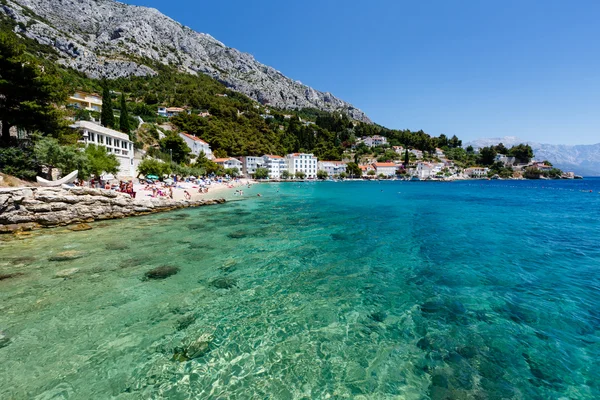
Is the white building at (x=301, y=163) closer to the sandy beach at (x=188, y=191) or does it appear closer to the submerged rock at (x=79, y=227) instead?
the sandy beach at (x=188, y=191)

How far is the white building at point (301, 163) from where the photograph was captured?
104188 mm

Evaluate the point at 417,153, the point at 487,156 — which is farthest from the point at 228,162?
the point at 487,156

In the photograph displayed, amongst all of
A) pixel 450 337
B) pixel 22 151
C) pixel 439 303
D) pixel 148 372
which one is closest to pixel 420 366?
pixel 450 337

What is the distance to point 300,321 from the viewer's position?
6.67 meters

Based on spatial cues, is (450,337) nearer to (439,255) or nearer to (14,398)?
(439,255)

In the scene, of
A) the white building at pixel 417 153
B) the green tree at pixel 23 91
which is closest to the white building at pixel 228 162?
the green tree at pixel 23 91

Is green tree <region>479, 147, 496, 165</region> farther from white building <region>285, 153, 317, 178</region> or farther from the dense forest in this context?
white building <region>285, 153, 317, 178</region>

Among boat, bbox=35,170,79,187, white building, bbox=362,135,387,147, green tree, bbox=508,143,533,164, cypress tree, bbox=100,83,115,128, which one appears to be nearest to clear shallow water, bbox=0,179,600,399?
boat, bbox=35,170,79,187

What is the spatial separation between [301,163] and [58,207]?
90.4 meters

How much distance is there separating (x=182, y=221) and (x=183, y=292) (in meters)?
12.0

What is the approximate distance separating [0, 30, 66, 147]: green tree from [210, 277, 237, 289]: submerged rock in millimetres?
23731

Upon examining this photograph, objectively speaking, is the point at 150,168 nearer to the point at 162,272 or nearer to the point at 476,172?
the point at 162,272

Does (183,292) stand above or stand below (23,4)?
below

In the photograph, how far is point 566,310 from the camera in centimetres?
741
